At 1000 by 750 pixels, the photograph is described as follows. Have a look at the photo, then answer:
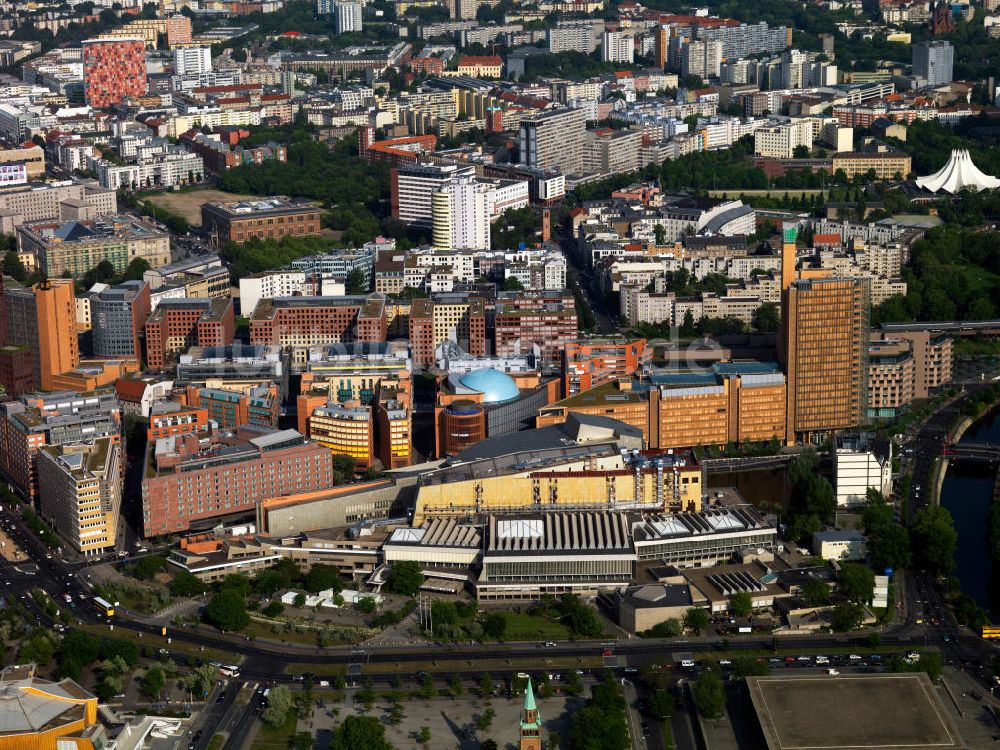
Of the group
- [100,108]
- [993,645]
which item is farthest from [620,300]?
[100,108]

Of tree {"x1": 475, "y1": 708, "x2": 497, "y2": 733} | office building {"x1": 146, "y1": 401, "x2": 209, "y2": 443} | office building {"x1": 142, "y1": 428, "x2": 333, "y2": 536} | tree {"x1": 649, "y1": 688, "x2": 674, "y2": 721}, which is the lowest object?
tree {"x1": 475, "y1": 708, "x2": 497, "y2": 733}

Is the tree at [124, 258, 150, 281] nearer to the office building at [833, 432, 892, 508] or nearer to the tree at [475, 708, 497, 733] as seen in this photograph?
the office building at [833, 432, 892, 508]

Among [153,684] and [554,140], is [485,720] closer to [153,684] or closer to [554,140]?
[153,684]

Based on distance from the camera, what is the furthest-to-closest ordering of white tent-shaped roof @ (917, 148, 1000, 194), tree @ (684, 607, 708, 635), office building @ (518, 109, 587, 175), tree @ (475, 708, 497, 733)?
1. office building @ (518, 109, 587, 175)
2. white tent-shaped roof @ (917, 148, 1000, 194)
3. tree @ (684, 607, 708, 635)
4. tree @ (475, 708, 497, 733)

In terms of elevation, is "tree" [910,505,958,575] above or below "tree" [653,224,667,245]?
below

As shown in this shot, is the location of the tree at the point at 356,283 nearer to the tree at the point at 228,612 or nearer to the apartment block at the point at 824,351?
the apartment block at the point at 824,351

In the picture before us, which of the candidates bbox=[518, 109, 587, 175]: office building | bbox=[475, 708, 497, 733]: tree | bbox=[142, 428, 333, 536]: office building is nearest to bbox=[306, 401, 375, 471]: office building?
bbox=[142, 428, 333, 536]: office building
